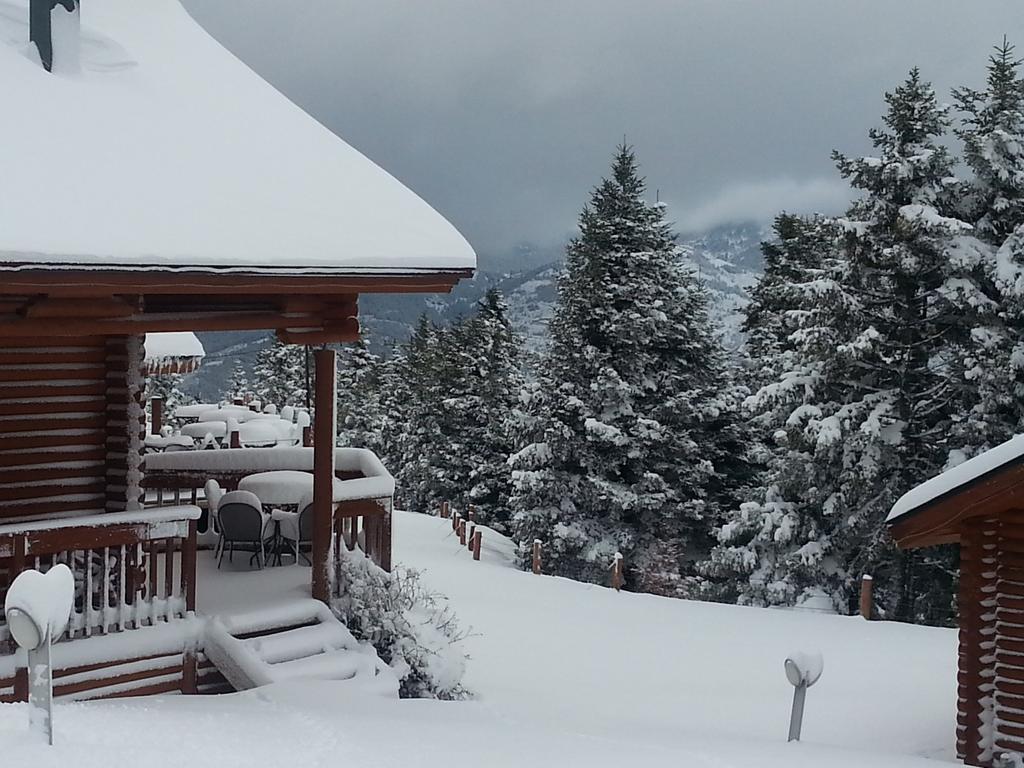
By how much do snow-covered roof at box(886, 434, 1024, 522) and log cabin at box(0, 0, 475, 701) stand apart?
550 centimetres

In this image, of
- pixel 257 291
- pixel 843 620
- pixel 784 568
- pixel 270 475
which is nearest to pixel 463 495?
pixel 784 568

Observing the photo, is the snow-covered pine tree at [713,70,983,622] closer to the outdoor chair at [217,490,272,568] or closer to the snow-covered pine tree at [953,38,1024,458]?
the snow-covered pine tree at [953,38,1024,458]

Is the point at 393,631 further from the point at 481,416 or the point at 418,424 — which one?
the point at 418,424

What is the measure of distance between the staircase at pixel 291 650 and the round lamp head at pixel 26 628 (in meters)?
3.15

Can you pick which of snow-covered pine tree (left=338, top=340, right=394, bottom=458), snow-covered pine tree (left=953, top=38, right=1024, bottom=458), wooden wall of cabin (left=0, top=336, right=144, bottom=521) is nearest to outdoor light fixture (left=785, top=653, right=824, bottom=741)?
wooden wall of cabin (left=0, top=336, right=144, bottom=521)

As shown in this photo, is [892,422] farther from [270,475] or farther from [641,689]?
[270,475]

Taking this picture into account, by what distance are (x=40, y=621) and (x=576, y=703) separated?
833 centimetres

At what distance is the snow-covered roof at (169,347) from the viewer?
74.9ft

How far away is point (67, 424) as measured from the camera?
952 centimetres

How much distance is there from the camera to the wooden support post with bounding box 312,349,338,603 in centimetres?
952

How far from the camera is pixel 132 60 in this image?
9.97m

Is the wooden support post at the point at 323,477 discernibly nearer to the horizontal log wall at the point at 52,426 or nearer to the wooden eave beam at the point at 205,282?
the wooden eave beam at the point at 205,282

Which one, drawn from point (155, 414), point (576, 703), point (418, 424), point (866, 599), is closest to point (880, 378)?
point (866, 599)

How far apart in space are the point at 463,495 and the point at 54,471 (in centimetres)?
3059
